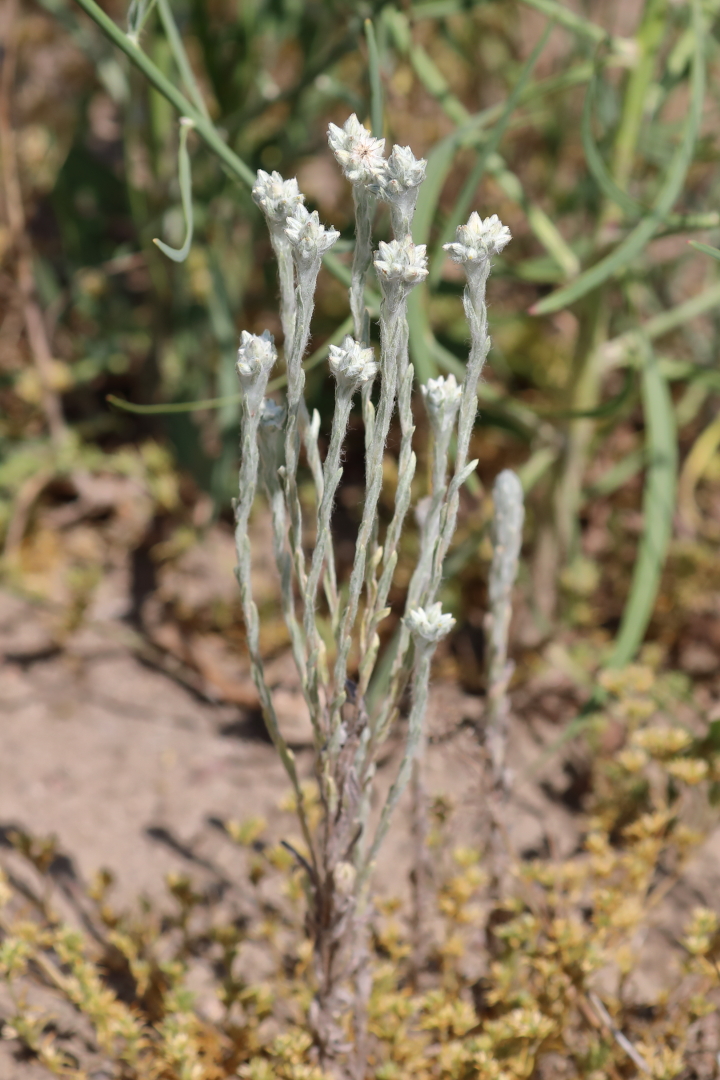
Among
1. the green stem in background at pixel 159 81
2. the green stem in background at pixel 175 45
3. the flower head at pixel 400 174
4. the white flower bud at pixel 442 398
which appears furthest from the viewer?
the green stem in background at pixel 175 45

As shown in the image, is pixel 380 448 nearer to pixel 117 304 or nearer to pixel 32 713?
pixel 32 713

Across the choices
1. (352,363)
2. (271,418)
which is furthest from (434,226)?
(352,363)

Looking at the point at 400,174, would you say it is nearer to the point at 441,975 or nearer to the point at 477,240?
the point at 477,240

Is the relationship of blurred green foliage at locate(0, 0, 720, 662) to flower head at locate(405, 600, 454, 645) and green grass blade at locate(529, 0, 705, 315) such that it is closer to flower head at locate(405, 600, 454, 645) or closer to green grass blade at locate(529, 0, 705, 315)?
green grass blade at locate(529, 0, 705, 315)

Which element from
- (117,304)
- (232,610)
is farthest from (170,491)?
(117,304)

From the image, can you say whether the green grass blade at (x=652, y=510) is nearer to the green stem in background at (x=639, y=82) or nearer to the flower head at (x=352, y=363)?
the green stem in background at (x=639, y=82)

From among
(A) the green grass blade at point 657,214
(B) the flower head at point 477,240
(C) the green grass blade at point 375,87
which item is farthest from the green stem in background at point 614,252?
(B) the flower head at point 477,240
